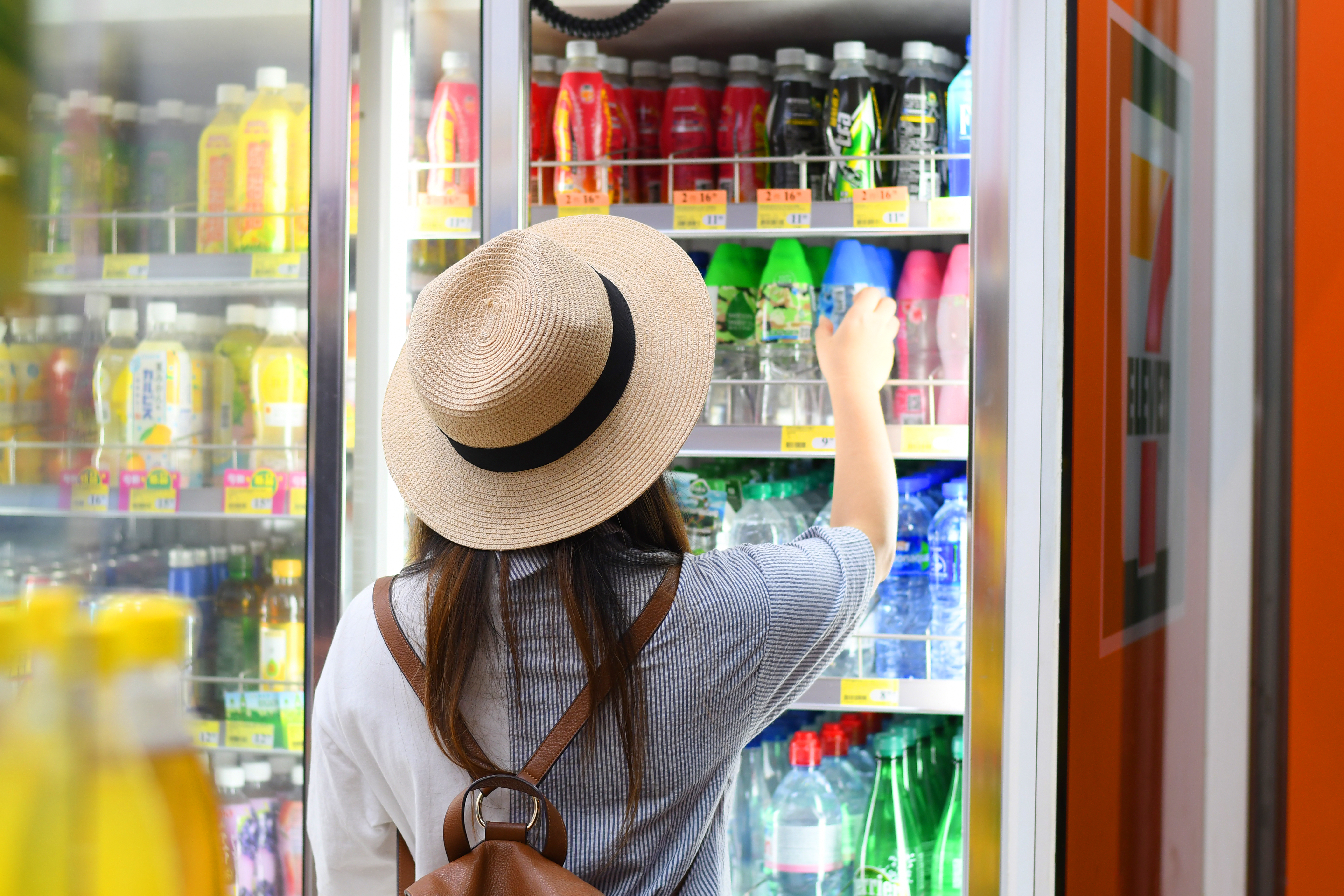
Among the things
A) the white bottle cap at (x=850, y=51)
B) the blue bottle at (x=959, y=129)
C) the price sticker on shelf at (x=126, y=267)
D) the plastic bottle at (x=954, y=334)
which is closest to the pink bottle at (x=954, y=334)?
the plastic bottle at (x=954, y=334)

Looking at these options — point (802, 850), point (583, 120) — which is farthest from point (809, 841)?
point (583, 120)

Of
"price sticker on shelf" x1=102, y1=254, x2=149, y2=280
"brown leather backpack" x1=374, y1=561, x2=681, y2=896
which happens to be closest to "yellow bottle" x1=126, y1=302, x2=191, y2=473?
"brown leather backpack" x1=374, y1=561, x2=681, y2=896

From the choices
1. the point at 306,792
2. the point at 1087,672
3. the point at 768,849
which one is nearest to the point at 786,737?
the point at 768,849

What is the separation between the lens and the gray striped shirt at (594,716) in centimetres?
90

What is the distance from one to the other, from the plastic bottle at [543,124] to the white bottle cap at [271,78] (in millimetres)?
449

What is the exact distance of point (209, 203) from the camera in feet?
5.01

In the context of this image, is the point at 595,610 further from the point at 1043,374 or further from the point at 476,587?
the point at 1043,374

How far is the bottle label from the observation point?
1690 mm

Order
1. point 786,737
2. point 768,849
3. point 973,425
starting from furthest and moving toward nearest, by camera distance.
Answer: point 786,737 → point 768,849 → point 973,425

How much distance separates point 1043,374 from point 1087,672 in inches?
13.7

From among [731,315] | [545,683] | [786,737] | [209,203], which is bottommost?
[786,737]

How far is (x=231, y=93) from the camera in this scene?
146 cm

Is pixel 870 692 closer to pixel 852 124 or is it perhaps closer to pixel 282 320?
pixel 852 124

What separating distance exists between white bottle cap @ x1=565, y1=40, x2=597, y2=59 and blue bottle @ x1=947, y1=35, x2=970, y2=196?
2.01 feet
